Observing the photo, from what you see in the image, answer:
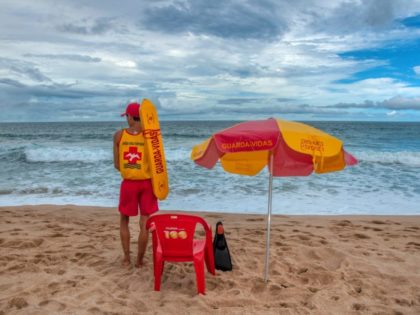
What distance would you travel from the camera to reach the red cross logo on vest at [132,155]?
158 inches

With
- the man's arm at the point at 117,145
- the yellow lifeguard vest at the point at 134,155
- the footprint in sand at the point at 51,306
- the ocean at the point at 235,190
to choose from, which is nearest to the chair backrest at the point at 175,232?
the yellow lifeguard vest at the point at 134,155

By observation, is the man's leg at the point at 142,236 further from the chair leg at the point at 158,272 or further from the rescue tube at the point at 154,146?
the chair leg at the point at 158,272

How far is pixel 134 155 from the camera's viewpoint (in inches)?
158

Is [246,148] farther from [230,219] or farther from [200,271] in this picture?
[230,219]

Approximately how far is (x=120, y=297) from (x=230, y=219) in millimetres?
3833

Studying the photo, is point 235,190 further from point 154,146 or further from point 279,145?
point 279,145

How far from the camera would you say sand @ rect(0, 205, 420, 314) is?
3.50 meters

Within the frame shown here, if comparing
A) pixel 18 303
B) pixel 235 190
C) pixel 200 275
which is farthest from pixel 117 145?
pixel 235 190

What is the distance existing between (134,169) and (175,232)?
2.74ft

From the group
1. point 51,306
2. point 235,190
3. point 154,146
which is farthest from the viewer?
point 235,190

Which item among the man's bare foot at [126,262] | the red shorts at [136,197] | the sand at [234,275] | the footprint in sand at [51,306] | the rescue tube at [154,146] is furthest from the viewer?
the man's bare foot at [126,262]

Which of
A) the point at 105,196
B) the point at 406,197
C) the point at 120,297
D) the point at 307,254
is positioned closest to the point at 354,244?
the point at 307,254

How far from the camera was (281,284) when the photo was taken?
13.0ft

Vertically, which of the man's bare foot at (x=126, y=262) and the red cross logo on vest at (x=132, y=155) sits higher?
the red cross logo on vest at (x=132, y=155)
